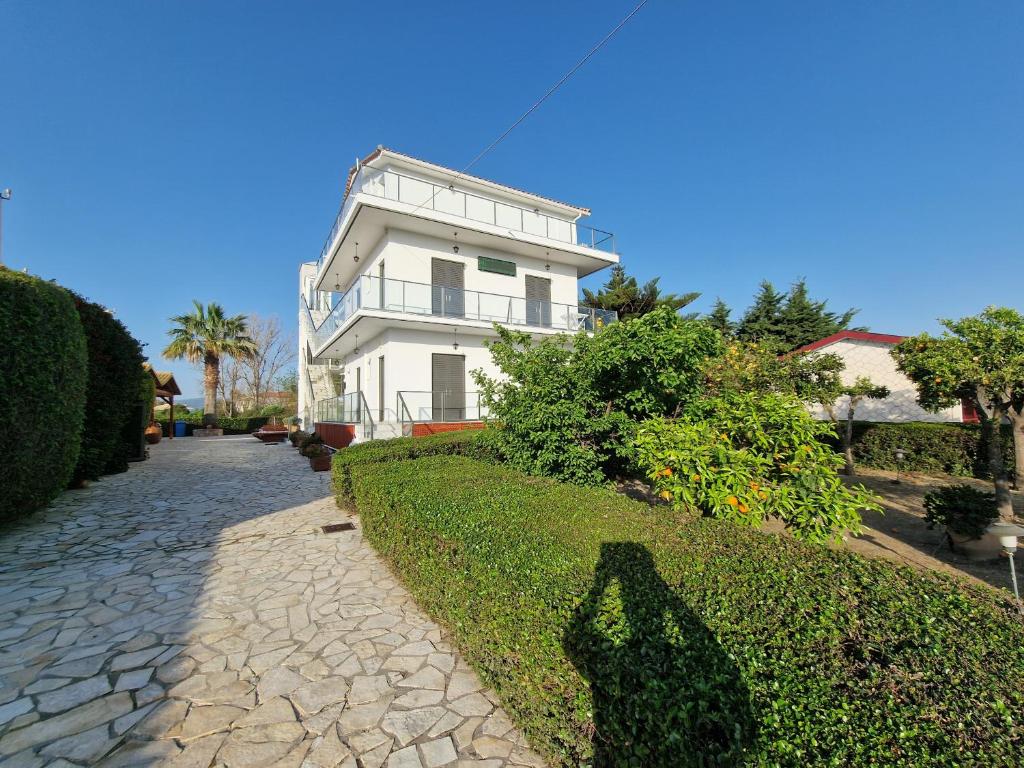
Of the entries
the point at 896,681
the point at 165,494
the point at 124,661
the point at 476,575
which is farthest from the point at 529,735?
the point at 165,494

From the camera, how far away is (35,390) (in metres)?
5.97

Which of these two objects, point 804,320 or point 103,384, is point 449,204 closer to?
point 103,384

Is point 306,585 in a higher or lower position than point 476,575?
lower

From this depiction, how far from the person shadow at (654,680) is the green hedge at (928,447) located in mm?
15098

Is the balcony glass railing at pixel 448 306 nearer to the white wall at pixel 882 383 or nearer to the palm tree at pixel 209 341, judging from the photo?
the white wall at pixel 882 383

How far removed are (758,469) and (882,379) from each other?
18507 mm

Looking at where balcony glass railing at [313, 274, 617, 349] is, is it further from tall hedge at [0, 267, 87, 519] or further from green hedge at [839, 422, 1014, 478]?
green hedge at [839, 422, 1014, 478]

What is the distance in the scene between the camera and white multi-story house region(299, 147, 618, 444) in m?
14.5

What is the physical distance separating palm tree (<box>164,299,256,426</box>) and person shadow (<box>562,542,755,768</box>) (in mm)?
35229

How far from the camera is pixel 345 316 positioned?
15844 millimetres

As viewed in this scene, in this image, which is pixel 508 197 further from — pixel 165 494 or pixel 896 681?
pixel 896 681

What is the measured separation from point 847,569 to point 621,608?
143 centimetres

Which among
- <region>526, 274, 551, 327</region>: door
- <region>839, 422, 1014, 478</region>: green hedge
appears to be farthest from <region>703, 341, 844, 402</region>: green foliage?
<region>526, 274, 551, 327</region>: door

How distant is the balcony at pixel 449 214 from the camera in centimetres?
1449
